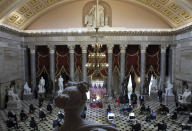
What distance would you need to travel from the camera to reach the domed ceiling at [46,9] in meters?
14.6

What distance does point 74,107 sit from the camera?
2.39 m

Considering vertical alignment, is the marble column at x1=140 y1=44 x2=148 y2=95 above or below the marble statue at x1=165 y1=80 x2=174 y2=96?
above

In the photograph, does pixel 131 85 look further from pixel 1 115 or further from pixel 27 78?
pixel 1 115

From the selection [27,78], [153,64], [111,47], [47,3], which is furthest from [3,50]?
[153,64]

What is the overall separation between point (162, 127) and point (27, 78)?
15.8 meters

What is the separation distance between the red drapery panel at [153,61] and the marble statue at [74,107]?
1875 centimetres

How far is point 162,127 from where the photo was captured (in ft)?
33.6

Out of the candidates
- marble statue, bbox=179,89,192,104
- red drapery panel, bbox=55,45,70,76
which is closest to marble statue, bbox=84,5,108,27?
red drapery panel, bbox=55,45,70,76

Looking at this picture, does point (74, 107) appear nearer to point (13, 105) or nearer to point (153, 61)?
point (13, 105)

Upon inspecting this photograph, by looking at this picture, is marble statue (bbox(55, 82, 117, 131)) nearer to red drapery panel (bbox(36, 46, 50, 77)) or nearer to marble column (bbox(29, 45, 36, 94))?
marble column (bbox(29, 45, 36, 94))

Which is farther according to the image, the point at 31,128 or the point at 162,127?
the point at 31,128

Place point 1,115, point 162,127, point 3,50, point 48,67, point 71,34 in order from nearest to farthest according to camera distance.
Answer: point 162,127 → point 1,115 → point 3,50 → point 71,34 → point 48,67

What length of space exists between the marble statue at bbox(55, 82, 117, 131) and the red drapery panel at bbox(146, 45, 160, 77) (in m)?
18.8

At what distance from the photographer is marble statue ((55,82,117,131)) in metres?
2.30
